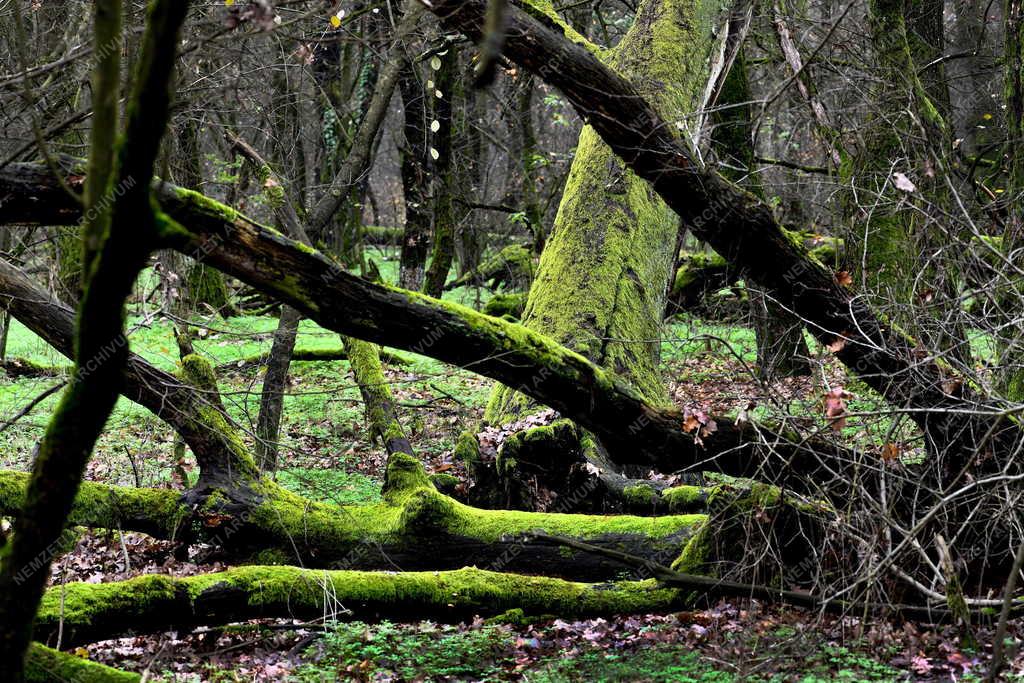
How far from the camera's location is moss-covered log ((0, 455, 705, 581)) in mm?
5402

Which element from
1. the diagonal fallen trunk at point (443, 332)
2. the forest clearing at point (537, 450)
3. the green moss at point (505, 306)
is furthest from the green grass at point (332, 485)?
the green moss at point (505, 306)

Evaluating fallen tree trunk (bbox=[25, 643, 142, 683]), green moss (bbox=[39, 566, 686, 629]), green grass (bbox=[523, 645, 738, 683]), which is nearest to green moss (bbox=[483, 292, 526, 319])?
green moss (bbox=[39, 566, 686, 629])

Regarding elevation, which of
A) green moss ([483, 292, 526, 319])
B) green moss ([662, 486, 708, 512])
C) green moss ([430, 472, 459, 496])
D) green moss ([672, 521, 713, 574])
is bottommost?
green moss ([672, 521, 713, 574])

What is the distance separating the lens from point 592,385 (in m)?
5.07

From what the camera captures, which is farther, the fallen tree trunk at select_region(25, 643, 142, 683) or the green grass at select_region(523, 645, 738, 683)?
the green grass at select_region(523, 645, 738, 683)

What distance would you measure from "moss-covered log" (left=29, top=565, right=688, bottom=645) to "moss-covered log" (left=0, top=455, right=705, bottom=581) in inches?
17.4

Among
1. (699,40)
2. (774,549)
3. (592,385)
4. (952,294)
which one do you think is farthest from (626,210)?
(774,549)

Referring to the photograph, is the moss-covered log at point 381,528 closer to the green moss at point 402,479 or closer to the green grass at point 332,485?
the green moss at point 402,479

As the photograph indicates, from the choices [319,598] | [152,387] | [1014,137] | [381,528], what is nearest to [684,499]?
[381,528]

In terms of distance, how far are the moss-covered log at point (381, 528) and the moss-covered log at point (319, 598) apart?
0.44 m

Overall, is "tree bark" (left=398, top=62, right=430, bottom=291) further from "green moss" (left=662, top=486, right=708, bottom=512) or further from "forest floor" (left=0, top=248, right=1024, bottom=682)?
"green moss" (left=662, top=486, right=708, bottom=512)

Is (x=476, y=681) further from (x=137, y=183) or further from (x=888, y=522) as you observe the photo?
(x=137, y=183)

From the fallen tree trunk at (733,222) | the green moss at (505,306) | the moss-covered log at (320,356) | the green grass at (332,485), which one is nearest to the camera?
the fallen tree trunk at (733,222)

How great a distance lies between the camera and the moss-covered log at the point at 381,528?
540cm
